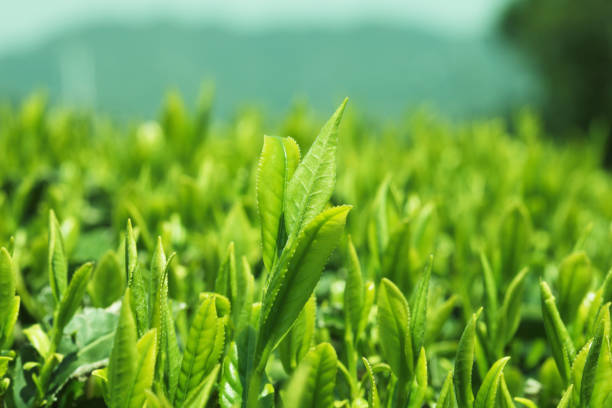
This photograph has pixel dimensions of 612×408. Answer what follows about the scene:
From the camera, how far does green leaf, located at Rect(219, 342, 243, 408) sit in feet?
2.84

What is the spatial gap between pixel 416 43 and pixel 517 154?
10290cm

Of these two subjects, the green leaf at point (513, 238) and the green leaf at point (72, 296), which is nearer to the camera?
the green leaf at point (72, 296)

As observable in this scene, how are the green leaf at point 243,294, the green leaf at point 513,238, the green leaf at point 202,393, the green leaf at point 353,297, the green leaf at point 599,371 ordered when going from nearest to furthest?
the green leaf at point 202,393
the green leaf at point 599,371
the green leaf at point 243,294
the green leaf at point 353,297
the green leaf at point 513,238

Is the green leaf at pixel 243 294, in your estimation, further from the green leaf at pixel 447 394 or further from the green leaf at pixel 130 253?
the green leaf at pixel 447 394

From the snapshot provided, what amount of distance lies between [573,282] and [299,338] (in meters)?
0.60

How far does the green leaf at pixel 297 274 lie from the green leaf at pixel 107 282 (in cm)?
44

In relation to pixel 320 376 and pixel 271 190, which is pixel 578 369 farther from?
pixel 271 190

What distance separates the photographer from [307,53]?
100250mm

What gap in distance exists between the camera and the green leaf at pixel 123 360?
28.3 inches

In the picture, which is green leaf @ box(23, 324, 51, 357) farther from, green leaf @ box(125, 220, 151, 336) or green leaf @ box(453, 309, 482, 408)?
green leaf @ box(453, 309, 482, 408)

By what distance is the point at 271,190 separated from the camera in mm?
814

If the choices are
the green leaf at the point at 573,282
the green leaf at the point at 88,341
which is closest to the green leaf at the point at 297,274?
the green leaf at the point at 88,341

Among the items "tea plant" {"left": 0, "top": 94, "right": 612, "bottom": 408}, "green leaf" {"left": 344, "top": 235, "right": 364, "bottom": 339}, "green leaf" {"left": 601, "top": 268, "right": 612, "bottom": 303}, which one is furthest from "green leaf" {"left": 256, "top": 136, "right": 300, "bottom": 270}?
"green leaf" {"left": 601, "top": 268, "right": 612, "bottom": 303}

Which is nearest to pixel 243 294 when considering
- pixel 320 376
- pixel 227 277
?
pixel 227 277
